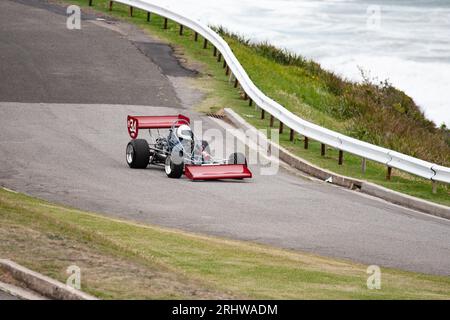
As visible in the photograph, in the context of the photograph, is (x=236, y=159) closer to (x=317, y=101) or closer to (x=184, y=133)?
(x=184, y=133)

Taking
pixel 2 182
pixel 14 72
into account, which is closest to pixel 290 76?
pixel 14 72

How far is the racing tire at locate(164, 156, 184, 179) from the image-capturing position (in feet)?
63.1

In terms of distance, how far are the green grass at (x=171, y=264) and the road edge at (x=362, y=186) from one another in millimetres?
4798

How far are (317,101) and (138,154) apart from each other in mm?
10228

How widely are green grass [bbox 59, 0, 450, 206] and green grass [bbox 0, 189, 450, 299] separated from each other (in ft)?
20.2

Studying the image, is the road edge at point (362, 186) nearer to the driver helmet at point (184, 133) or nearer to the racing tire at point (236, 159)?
the racing tire at point (236, 159)

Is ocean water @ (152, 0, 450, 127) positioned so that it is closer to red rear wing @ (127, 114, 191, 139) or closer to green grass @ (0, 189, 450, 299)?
red rear wing @ (127, 114, 191, 139)

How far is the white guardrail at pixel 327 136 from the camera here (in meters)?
19.4

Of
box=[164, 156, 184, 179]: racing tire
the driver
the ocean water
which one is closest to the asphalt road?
box=[164, 156, 184, 179]: racing tire

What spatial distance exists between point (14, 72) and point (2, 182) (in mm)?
10212

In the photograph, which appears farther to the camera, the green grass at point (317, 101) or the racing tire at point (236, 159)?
the green grass at point (317, 101)

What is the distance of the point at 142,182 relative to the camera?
19.0 m

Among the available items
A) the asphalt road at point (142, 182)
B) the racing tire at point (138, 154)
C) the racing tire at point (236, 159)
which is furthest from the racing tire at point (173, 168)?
the racing tire at point (236, 159)
